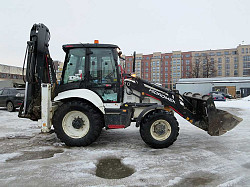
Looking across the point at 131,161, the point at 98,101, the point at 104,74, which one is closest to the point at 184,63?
the point at 104,74

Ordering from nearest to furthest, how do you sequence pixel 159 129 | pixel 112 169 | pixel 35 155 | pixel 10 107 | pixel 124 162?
pixel 112 169 < pixel 124 162 < pixel 35 155 < pixel 159 129 < pixel 10 107

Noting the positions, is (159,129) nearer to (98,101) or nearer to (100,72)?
(98,101)

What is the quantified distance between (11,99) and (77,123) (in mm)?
9312

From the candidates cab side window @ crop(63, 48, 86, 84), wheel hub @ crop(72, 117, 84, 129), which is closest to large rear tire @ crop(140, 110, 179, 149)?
wheel hub @ crop(72, 117, 84, 129)

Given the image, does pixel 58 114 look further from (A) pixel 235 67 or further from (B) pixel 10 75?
(A) pixel 235 67

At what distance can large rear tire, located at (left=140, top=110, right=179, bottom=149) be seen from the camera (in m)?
4.78

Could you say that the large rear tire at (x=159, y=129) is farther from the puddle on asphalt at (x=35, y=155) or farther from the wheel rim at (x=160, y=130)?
the puddle on asphalt at (x=35, y=155)

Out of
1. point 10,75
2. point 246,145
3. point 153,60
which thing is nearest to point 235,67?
point 153,60

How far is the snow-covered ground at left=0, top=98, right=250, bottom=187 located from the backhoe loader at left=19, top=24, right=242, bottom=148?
46cm

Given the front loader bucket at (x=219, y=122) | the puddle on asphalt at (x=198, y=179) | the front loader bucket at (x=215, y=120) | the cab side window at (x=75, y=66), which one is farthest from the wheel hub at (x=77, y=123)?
the front loader bucket at (x=219, y=122)

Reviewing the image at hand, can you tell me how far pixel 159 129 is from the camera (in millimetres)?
4816

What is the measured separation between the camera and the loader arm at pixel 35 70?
5.14 metres

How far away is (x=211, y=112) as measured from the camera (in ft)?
16.2

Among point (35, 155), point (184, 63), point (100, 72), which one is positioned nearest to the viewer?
point (35, 155)
